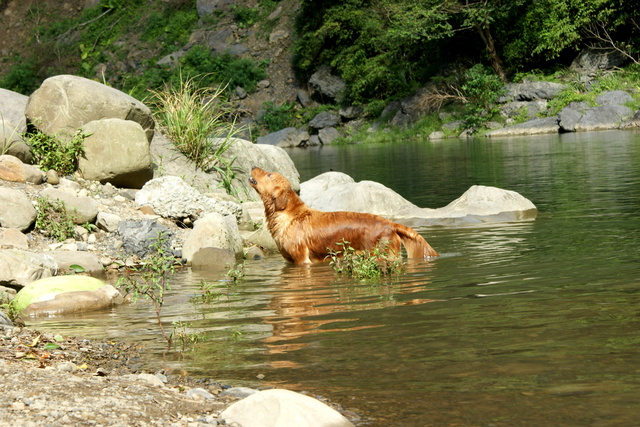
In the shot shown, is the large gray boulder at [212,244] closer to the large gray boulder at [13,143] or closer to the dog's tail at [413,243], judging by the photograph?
the dog's tail at [413,243]

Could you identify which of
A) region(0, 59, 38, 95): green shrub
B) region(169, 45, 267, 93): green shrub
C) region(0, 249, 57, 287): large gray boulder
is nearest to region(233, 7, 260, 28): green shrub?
region(169, 45, 267, 93): green shrub

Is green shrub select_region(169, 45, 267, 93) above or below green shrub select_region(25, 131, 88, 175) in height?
above

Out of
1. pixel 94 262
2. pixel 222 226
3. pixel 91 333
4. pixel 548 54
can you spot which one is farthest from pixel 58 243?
pixel 548 54

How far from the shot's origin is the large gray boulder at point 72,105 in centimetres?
1349

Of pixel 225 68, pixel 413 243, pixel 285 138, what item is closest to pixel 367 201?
pixel 413 243

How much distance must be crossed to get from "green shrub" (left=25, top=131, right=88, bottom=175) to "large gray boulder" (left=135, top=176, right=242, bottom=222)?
52.0 inches

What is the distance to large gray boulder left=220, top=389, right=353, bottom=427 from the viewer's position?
3921 millimetres

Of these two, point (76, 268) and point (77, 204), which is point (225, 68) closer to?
point (77, 204)

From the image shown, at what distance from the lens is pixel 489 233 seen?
11.4m

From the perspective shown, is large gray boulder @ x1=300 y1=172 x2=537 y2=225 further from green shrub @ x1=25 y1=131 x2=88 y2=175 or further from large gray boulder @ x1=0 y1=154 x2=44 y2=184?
large gray boulder @ x1=0 y1=154 x2=44 y2=184

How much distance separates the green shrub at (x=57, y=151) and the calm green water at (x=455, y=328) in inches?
167

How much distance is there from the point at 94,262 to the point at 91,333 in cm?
385

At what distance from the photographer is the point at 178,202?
A: 1262 centimetres

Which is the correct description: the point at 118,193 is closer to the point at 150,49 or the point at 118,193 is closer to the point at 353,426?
the point at 353,426
